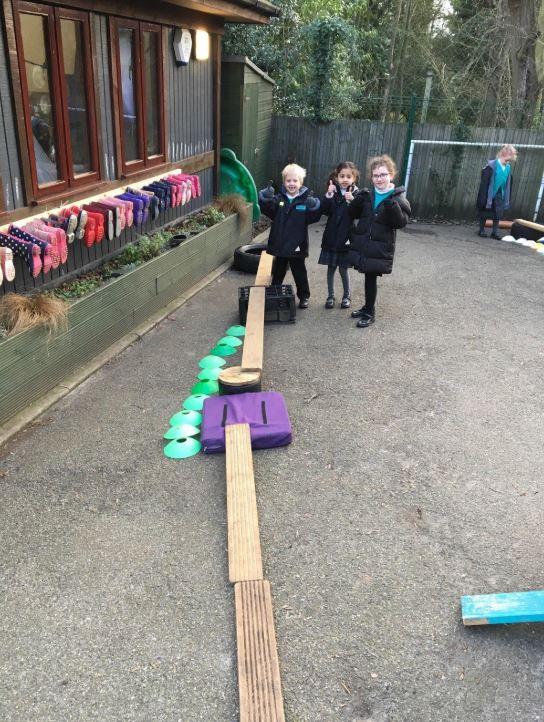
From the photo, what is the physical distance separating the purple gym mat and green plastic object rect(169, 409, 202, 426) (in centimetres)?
10

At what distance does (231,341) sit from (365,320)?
154 cm

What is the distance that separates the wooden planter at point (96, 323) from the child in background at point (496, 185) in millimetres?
5180

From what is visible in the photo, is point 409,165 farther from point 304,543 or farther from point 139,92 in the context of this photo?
point 304,543

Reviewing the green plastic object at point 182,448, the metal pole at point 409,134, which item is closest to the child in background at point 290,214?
the green plastic object at point 182,448

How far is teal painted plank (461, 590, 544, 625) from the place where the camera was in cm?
274

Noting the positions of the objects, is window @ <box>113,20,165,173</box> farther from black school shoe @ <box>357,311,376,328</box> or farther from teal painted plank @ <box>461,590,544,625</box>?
teal painted plank @ <box>461,590,544,625</box>

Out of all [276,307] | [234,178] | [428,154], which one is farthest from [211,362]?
[428,154]

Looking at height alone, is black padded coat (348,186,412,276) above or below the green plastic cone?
above

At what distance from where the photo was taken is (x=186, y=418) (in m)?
4.51

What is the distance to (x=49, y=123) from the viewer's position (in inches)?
201

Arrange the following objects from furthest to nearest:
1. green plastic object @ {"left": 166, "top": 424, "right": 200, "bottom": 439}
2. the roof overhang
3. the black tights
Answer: the roof overhang, the black tights, green plastic object @ {"left": 166, "top": 424, "right": 200, "bottom": 439}

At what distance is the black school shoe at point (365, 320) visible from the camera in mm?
6414

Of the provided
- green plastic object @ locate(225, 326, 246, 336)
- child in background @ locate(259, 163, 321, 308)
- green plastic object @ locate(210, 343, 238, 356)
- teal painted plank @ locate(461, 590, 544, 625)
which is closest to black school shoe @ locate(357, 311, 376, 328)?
child in background @ locate(259, 163, 321, 308)

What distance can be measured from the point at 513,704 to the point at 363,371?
3273mm
